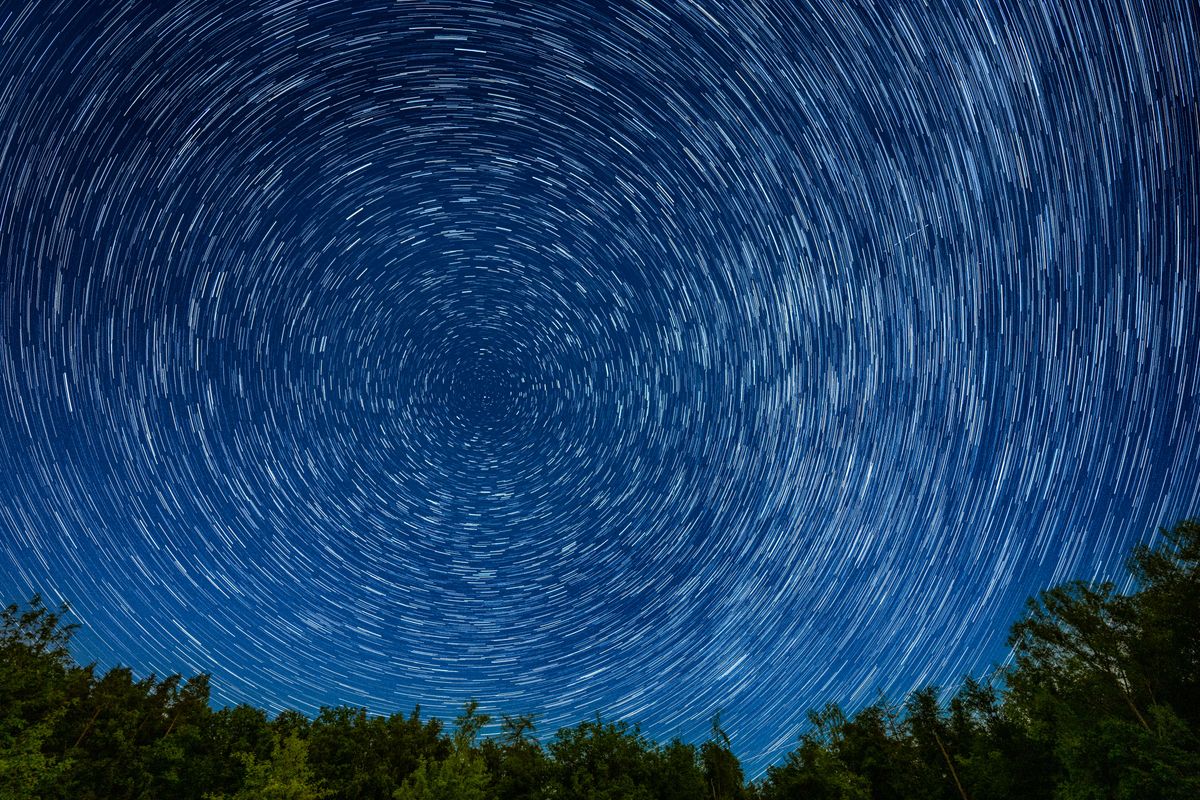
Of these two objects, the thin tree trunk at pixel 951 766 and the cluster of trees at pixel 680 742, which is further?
the thin tree trunk at pixel 951 766

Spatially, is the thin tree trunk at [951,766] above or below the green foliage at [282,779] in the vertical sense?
below

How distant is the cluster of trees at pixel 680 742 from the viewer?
708 inches

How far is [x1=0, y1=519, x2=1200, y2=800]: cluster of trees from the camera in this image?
18.0 meters

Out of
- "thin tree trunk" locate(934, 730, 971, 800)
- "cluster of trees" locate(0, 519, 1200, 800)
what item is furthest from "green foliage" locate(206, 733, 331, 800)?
"thin tree trunk" locate(934, 730, 971, 800)

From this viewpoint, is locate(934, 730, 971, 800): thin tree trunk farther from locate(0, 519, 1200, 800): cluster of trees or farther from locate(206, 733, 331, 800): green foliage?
locate(206, 733, 331, 800): green foliage

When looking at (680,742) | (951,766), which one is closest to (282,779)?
(680,742)

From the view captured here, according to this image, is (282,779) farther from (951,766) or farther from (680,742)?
(951,766)

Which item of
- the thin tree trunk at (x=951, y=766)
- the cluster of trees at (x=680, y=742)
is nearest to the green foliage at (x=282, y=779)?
the cluster of trees at (x=680, y=742)

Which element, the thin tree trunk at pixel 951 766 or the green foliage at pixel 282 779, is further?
the thin tree trunk at pixel 951 766

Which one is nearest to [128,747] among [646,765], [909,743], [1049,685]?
[646,765]

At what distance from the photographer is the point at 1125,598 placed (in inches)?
829

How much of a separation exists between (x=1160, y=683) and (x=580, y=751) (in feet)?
75.7

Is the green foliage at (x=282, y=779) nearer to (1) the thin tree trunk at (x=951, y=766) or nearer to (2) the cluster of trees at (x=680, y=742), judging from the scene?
(2) the cluster of trees at (x=680, y=742)

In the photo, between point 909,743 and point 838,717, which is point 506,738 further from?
point 909,743
